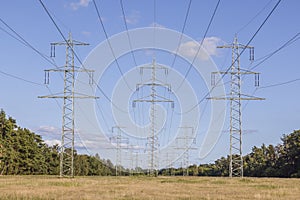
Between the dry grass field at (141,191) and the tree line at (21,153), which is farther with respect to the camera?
the tree line at (21,153)

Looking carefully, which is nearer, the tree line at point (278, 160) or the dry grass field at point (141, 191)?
the dry grass field at point (141, 191)

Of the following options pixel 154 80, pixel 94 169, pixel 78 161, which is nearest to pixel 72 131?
pixel 154 80

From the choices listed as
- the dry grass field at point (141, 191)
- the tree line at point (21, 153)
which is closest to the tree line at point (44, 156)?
Answer: the tree line at point (21, 153)

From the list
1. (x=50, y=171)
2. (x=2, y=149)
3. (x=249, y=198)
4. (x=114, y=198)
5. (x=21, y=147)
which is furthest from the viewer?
(x=50, y=171)

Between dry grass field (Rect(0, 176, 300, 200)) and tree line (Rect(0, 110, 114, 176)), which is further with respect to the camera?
tree line (Rect(0, 110, 114, 176))

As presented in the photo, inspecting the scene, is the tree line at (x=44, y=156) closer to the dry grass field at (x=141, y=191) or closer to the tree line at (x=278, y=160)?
the tree line at (x=278, y=160)

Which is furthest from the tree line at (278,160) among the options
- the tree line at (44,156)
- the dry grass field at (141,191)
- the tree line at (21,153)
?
the dry grass field at (141,191)

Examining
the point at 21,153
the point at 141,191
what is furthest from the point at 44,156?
the point at 141,191

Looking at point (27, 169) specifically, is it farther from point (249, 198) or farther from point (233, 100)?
point (249, 198)

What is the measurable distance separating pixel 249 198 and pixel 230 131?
34704 mm

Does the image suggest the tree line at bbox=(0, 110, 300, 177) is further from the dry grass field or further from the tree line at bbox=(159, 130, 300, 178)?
the dry grass field

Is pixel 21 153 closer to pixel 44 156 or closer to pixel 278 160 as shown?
pixel 44 156

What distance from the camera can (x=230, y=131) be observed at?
61.2m

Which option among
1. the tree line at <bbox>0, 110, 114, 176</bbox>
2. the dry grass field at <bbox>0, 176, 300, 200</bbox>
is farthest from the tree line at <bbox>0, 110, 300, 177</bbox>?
the dry grass field at <bbox>0, 176, 300, 200</bbox>
